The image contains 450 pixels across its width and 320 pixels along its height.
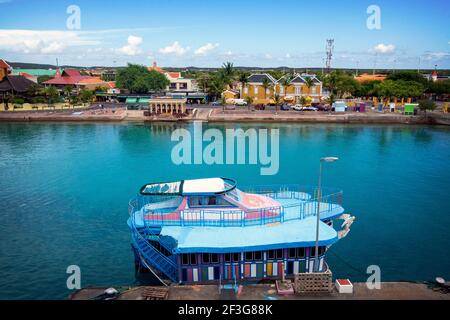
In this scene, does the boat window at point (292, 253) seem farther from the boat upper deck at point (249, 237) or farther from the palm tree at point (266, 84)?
the palm tree at point (266, 84)

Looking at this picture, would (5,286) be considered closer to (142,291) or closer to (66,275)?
(66,275)

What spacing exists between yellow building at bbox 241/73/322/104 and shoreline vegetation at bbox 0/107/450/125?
1290 cm

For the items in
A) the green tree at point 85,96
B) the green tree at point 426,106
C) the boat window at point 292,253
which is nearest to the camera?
the boat window at point 292,253

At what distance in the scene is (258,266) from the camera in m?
21.0

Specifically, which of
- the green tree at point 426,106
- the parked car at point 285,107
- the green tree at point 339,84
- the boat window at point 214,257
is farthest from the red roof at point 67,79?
the boat window at point 214,257

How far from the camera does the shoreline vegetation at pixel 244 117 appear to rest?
8069 centimetres

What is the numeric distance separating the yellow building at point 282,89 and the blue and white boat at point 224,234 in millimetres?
77425

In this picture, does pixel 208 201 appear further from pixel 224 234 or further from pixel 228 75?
pixel 228 75

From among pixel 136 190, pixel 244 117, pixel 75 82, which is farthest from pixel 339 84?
pixel 136 190

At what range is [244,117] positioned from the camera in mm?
82375

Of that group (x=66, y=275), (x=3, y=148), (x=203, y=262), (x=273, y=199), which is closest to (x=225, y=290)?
(x=203, y=262)

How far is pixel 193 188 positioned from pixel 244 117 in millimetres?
60245

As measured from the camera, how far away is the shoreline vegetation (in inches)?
3177

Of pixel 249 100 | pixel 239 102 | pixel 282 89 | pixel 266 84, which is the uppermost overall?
pixel 266 84
